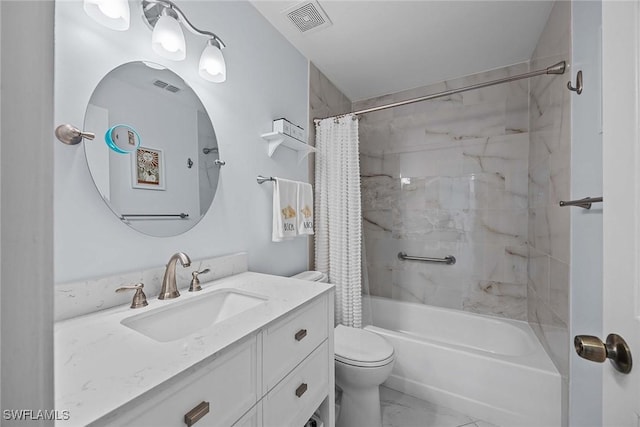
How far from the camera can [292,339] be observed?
91cm

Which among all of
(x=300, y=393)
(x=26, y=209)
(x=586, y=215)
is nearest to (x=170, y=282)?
(x=300, y=393)

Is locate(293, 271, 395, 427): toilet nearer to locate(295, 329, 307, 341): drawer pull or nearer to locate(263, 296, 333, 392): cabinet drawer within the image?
locate(263, 296, 333, 392): cabinet drawer

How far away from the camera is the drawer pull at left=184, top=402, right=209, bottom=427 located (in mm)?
580

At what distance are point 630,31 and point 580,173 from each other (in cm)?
101

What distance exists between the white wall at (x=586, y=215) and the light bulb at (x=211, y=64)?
1.59 metres

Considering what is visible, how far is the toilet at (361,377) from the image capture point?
1405 mm

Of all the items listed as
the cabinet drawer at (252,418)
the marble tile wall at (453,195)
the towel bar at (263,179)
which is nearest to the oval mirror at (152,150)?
the towel bar at (263,179)

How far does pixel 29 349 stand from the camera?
20cm

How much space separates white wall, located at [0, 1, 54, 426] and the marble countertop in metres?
0.32

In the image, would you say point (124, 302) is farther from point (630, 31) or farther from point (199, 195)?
point (630, 31)

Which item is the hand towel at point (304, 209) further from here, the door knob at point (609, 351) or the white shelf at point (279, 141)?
the door knob at point (609, 351)

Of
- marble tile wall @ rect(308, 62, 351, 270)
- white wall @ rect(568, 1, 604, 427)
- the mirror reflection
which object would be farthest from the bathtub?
the mirror reflection

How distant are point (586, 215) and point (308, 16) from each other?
1.79m

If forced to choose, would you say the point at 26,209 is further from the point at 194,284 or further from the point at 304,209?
the point at 304,209
